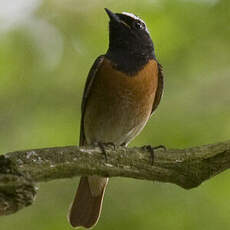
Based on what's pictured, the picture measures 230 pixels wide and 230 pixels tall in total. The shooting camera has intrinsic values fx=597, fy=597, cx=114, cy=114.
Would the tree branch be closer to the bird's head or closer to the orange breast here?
the orange breast

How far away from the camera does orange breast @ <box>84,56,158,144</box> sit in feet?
19.3

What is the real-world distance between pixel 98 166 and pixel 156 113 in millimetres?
3147

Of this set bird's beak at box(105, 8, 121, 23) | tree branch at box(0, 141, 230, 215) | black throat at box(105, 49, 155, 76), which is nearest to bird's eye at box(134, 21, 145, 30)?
bird's beak at box(105, 8, 121, 23)

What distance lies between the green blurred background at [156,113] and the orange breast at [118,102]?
369 millimetres

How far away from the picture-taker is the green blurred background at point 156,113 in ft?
18.1

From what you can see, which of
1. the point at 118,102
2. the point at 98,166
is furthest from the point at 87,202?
the point at 98,166

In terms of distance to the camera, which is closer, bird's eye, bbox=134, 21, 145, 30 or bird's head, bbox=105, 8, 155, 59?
bird's head, bbox=105, 8, 155, 59

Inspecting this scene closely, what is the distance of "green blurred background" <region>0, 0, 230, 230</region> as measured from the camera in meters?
5.50

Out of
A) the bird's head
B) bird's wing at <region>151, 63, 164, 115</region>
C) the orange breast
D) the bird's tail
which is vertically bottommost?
the bird's tail

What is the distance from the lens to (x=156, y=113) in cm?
684

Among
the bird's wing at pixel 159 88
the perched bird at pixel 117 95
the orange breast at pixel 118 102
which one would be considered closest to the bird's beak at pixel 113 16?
the perched bird at pixel 117 95

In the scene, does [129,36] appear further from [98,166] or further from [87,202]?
[98,166]

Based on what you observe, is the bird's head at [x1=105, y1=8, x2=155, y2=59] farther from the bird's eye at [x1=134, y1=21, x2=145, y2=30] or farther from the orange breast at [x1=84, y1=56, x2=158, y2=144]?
the orange breast at [x1=84, y1=56, x2=158, y2=144]

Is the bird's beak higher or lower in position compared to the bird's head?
higher
